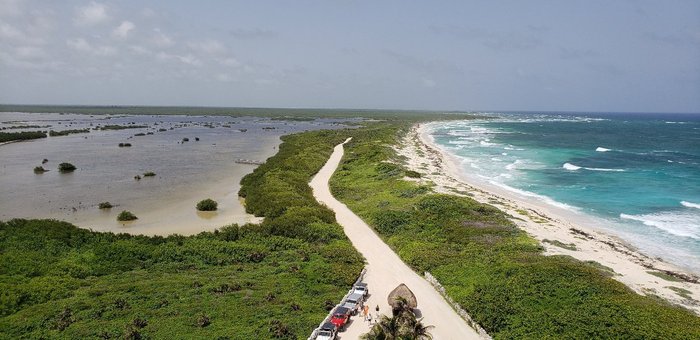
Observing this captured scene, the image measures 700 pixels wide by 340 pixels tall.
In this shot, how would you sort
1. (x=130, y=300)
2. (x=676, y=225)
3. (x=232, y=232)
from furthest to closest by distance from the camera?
1. (x=676, y=225)
2. (x=232, y=232)
3. (x=130, y=300)

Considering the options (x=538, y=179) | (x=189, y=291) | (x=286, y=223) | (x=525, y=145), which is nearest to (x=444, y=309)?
(x=189, y=291)

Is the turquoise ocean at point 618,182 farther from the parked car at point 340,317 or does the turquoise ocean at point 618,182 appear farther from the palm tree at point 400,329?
the parked car at point 340,317

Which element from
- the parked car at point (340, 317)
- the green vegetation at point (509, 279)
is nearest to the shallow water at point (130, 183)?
the green vegetation at point (509, 279)

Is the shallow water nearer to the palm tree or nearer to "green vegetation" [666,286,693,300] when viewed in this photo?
the palm tree

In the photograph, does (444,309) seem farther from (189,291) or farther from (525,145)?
(525,145)

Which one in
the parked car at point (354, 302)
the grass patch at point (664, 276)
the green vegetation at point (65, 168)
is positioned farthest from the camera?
the green vegetation at point (65, 168)

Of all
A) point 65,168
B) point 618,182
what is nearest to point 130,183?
point 65,168

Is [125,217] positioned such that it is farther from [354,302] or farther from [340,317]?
[340,317]
